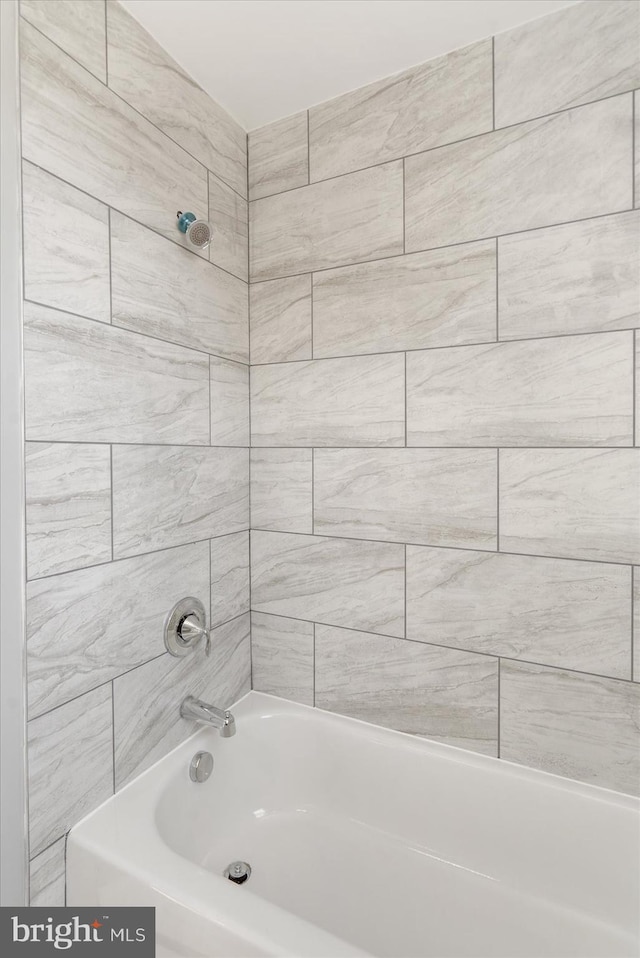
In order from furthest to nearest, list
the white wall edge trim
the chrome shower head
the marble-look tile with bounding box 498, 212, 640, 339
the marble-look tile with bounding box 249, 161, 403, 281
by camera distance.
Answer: the marble-look tile with bounding box 249, 161, 403, 281
the chrome shower head
the marble-look tile with bounding box 498, 212, 640, 339
the white wall edge trim

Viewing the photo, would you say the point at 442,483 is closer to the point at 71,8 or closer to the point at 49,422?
the point at 49,422

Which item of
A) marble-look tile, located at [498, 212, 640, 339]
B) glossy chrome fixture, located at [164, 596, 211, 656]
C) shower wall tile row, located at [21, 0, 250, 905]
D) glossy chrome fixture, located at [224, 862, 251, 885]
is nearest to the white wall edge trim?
shower wall tile row, located at [21, 0, 250, 905]

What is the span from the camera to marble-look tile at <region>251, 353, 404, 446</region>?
5.16 feet

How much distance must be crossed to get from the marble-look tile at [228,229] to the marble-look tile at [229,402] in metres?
0.33

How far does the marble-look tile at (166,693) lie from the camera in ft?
4.36

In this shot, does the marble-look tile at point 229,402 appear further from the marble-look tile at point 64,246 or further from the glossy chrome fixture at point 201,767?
the glossy chrome fixture at point 201,767

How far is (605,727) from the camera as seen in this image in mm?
1352

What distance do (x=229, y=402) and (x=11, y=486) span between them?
784 millimetres

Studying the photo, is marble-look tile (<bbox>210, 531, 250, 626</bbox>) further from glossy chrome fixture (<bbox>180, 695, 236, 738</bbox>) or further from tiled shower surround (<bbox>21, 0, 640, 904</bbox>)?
glossy chrome fixture (<bbox>180, 695, 236, 738</bbox>)

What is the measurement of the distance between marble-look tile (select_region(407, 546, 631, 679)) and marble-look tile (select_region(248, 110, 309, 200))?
1.29 m

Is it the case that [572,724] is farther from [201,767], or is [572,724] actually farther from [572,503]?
[201,767]

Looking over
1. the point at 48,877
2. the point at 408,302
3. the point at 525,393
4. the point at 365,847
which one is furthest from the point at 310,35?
the point at 365,847

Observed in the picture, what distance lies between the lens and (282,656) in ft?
5.88

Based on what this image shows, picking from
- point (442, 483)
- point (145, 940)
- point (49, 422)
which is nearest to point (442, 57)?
point (442, 483)
